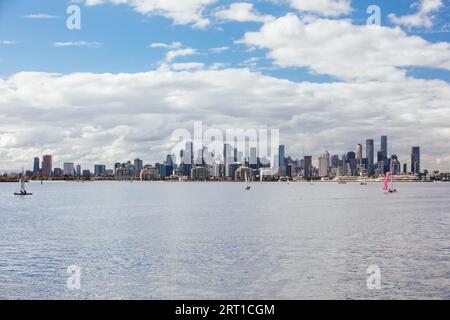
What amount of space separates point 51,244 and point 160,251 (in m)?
16.3

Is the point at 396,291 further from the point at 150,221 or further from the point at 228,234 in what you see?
the point at 150,221

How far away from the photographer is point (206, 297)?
38.5 meters

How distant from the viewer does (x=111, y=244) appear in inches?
2633

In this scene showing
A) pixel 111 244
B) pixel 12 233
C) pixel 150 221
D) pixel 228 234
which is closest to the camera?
pixel 111 244

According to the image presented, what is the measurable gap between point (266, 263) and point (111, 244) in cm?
2366

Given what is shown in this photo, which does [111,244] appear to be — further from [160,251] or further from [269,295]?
[269,295]

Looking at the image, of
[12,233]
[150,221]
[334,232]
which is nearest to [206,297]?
[334,232]

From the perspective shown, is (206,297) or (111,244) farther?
(111,244)

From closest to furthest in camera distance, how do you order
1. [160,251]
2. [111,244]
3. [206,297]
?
[206,297]
[160,251]
[111,244]
